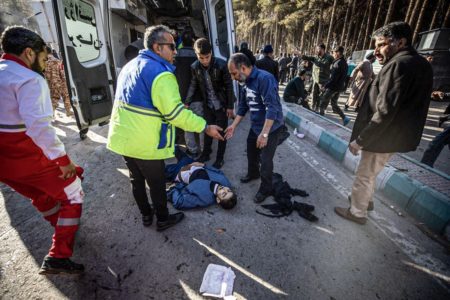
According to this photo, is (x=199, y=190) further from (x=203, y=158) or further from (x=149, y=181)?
(x=203, y=158)

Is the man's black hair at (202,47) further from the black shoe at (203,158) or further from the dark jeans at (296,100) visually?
the dark jeans at (296,100)

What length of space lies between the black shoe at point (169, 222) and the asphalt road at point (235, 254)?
7cm

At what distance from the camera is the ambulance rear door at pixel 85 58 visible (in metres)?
3.38

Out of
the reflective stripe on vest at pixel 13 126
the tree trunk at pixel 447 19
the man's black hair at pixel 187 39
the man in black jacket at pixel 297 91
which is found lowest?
the man in black jacket at pixel 297 91

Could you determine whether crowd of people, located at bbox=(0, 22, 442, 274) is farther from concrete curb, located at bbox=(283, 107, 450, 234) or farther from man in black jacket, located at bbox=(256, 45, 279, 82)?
man in black jacket, located at bbox=(256, 45, 279, 82)

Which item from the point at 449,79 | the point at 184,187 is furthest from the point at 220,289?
the point at 449,79

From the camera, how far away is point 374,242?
2398 millimetres

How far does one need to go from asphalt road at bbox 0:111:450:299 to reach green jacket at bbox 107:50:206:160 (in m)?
1.02

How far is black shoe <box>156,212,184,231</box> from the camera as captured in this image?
2.47 m

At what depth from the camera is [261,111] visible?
9.44 feet

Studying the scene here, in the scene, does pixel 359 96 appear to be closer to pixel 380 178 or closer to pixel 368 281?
pixel 380 178

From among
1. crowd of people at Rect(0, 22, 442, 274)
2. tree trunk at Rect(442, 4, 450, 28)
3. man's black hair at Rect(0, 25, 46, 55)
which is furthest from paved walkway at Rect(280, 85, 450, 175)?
tree trunk at Rect(442, 4, 450, 28)

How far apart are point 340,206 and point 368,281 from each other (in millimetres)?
1123

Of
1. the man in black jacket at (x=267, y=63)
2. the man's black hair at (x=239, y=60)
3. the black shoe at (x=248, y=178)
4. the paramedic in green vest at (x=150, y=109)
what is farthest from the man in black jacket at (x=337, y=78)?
the paramedic in green vest at (x=150, y=109)
